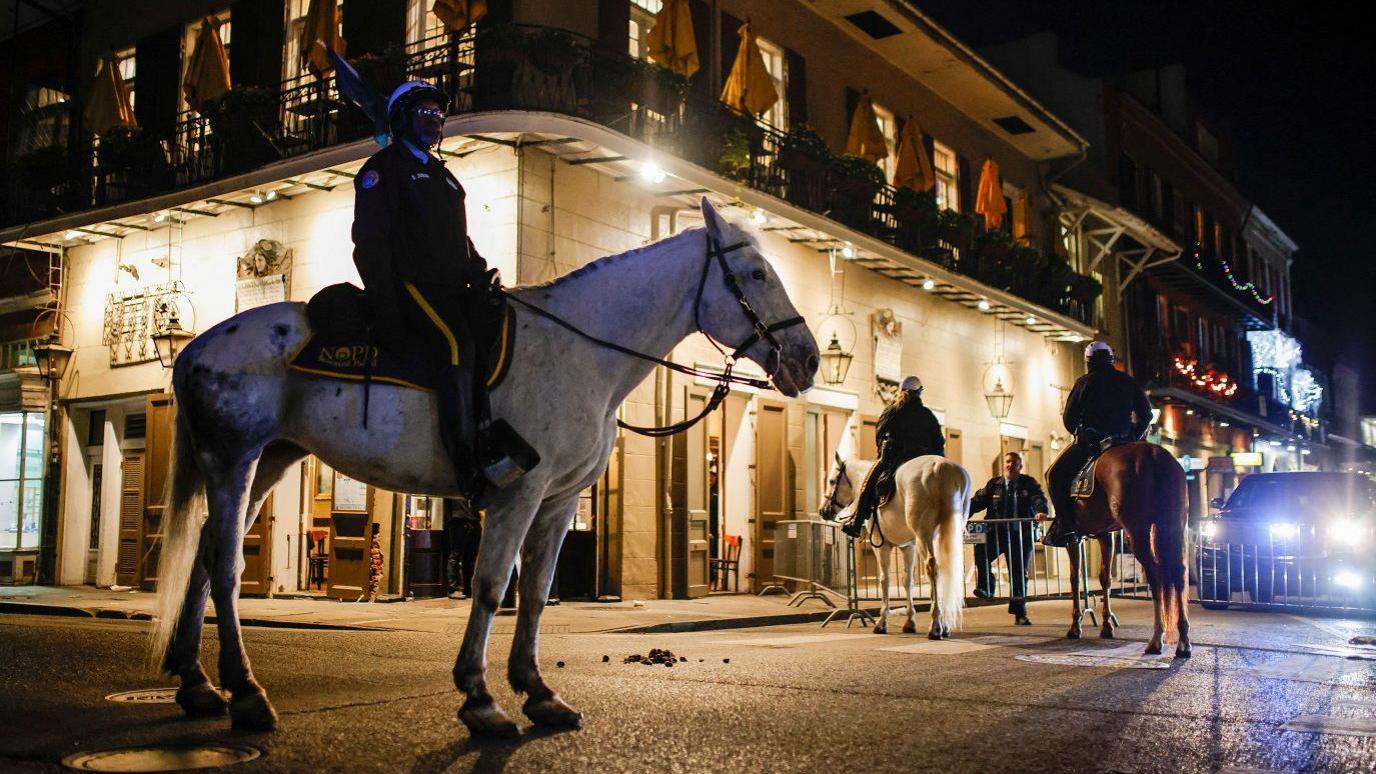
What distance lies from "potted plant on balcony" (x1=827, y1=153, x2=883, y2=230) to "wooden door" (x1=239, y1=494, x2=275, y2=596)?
32.7ft

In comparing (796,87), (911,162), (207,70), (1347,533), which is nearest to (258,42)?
(207,70)

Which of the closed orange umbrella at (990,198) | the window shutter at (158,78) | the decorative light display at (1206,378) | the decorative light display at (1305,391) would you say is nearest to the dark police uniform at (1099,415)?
the closed orange umbrella at (990,198)

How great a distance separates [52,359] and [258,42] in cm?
636

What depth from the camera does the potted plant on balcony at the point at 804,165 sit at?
1905 cm

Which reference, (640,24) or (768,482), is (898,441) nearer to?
(768,482)

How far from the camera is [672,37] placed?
16.4 metres

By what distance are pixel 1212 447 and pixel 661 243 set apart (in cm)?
3887

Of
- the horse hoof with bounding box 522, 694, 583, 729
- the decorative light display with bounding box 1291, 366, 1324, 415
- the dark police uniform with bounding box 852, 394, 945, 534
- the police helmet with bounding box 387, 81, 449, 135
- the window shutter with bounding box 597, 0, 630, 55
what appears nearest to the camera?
the horse hoof with bounding box 522, 694, 583, 729

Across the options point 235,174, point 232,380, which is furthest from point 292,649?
point 235,174

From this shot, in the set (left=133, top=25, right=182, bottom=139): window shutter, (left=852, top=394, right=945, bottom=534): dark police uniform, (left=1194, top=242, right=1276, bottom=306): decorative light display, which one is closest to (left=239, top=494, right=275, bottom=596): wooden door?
(left=133, top=25, right=182, bottom=139): window shutter

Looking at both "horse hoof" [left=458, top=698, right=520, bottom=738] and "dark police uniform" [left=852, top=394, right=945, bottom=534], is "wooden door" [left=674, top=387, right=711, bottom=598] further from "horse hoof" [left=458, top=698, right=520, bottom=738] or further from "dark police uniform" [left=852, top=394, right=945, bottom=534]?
"horse hoof" [left=458, top=698, right=520, bottom=738]

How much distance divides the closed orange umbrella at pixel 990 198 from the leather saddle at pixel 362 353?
69.1ft

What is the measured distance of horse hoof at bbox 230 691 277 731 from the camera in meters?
4.77

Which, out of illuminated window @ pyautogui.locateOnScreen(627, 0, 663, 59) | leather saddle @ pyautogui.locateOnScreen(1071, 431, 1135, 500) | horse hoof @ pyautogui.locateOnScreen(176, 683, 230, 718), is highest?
illuminated window @ pyautogui.locateOnScreen(627, 0, 663, 59)
